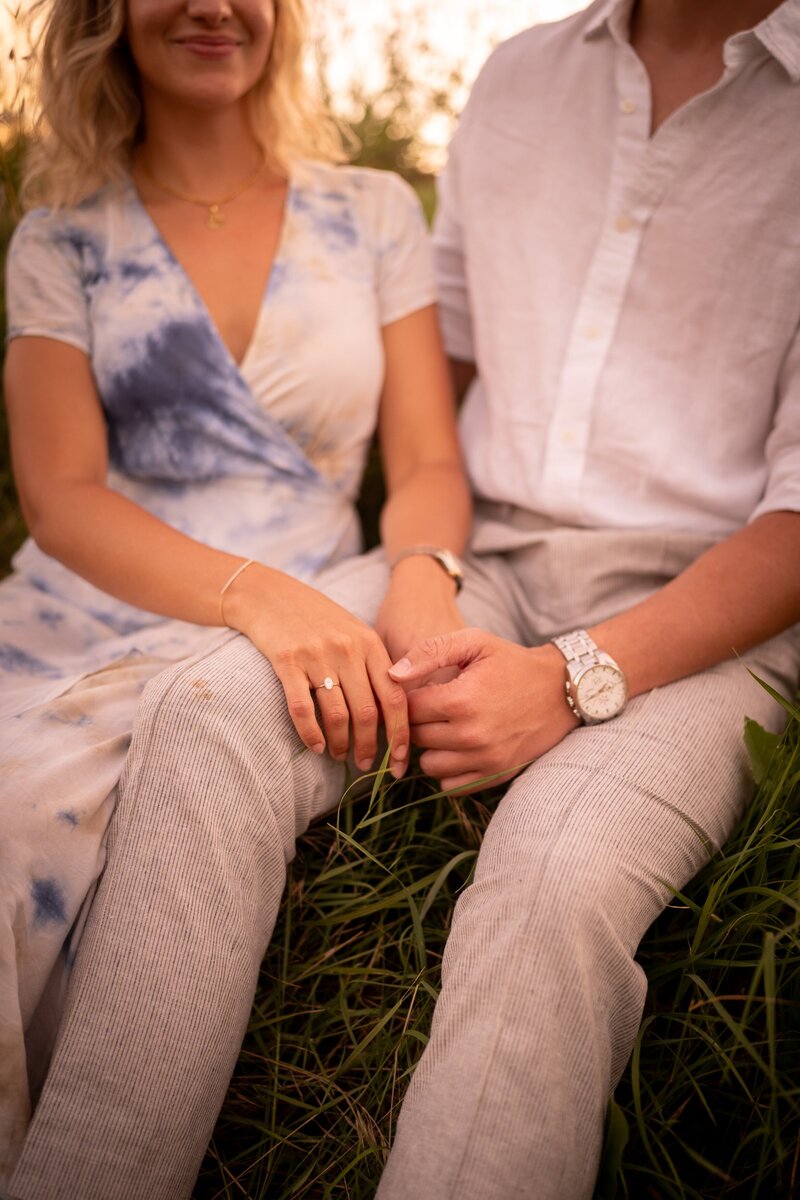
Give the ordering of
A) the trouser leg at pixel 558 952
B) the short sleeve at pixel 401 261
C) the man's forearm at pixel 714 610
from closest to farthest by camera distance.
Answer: the trouser leg at pixel 558 952
the man's forearm at pixel 714 610
the short sleeve at pixel 401 261

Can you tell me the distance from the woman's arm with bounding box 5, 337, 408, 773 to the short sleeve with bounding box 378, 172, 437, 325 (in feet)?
2.12

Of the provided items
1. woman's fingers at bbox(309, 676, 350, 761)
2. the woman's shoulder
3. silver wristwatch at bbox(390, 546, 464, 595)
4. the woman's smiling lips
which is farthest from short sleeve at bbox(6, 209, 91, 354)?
woman's fingers at bbox(309, 676, 350, 761)

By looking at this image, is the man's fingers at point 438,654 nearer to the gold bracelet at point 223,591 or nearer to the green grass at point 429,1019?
the green grass at point 429,1019

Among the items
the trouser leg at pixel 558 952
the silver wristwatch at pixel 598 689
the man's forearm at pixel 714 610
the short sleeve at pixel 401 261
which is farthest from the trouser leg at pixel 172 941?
the short sleeve at pixel 401 261

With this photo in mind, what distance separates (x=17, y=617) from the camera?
1716 mm

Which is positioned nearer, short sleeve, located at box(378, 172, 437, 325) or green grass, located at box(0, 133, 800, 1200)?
green grass, located at box(0, 133, 800, 1200)

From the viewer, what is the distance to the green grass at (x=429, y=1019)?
1145 millimetres

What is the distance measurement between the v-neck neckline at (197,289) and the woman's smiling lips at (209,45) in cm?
29

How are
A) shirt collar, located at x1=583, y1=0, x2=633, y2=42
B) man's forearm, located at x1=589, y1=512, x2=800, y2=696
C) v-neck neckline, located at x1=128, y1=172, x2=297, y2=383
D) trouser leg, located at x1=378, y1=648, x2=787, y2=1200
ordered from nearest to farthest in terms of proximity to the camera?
1. trouser leg, located at x1=378, y1=648, x2=787, y2=1200
2. man's forearm, located at x1=589, y1=512, x2=800, y2=696
3. shirt collar, located at x1=583, y1=0, x2=633, y2=42
4. v-neck neckline, located at x1=128, y1=172, x2=297, y2=383

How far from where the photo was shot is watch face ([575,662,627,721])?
138 centimetres

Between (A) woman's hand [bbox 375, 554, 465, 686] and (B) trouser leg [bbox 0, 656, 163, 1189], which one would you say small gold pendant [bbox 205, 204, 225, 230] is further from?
(B) trouser leg [bbox 0, 656, 163, 1189]

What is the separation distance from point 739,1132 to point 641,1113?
19cm

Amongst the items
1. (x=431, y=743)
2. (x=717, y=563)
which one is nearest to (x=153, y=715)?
(x=431, y=743)

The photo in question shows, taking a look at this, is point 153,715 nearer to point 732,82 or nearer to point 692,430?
point 692,430
